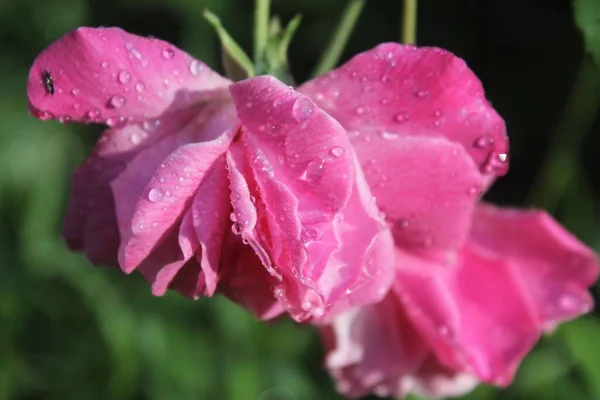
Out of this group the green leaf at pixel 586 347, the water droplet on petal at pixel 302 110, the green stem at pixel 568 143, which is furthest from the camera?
the green stem at pixel 568 143

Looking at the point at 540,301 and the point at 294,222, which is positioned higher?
the point at 294,222

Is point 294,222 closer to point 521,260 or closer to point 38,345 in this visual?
point 521,260

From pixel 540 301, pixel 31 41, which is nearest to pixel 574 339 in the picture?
pixel 540 301

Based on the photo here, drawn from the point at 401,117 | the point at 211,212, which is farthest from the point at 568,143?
the point at 211,212

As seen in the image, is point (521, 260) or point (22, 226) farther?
point (22, 226)

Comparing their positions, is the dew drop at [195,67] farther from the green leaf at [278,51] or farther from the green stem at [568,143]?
the green stem at [568,143]

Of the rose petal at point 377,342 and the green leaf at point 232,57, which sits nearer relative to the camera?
the green leaf at point 232,57

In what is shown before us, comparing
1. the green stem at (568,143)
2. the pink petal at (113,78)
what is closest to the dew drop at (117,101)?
the pink petal at (113,78)

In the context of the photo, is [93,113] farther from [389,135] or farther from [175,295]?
[175,295]
